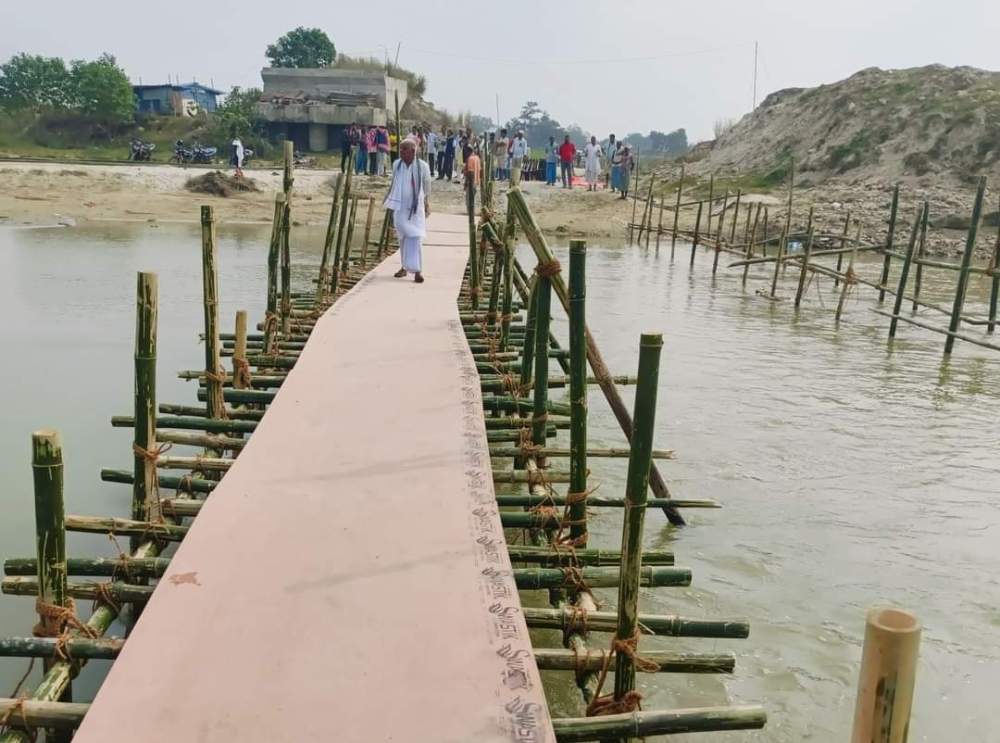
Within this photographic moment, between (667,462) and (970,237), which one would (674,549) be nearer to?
(667,462)

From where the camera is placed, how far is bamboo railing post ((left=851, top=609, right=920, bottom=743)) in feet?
5.27

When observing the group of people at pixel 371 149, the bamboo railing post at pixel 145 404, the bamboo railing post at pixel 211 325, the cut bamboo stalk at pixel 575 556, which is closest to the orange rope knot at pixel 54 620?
the bamboo railing post at pixel 145 404

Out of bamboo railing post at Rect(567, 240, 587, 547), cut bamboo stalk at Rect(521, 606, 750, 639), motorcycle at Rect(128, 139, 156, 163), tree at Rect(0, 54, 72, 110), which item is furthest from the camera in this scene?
tree at Rect(0, 54, 72, 110)

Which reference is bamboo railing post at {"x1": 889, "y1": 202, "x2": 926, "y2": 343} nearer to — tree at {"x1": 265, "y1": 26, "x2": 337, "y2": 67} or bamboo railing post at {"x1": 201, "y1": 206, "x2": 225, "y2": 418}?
bamboo railing post at {"x1": 201, "y1": 206, "x2": 225, "y2": 418}

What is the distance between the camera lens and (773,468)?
6.52m

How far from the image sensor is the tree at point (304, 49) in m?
46.6

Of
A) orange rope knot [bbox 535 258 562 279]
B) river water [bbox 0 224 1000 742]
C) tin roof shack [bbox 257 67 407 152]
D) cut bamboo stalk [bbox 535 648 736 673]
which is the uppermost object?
tin roof shack [bbox 257 67 407 152]

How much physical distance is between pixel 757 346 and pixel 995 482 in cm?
471

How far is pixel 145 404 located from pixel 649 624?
83.2 inches

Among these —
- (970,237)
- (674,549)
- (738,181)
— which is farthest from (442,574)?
(738,181)

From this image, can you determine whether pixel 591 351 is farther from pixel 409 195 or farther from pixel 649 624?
pixel 409 195

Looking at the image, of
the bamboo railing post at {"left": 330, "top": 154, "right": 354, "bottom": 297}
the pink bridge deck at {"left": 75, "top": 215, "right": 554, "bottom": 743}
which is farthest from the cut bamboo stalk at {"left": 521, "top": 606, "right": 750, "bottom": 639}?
the bamboo railing post at {"left": 330, "top": 154, "right": 354, "bottom": 297}

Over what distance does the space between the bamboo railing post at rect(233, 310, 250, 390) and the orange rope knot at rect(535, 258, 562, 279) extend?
187 centimetres

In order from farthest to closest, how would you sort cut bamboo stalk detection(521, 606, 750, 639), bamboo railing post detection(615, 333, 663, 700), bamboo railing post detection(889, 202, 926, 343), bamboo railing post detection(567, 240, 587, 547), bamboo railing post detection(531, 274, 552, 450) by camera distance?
1. bamboo railing post detection(889, 202, 926, 343)
2. bamboo railing post detection(531, 274, 552, 450)
3. bamboo railing post detection(567, 240, 587, 547)
4. cut bamboo stalk detection(521, 606, 750, 639)
5. bamboo railing post detection(615, 333, 663, 700)
